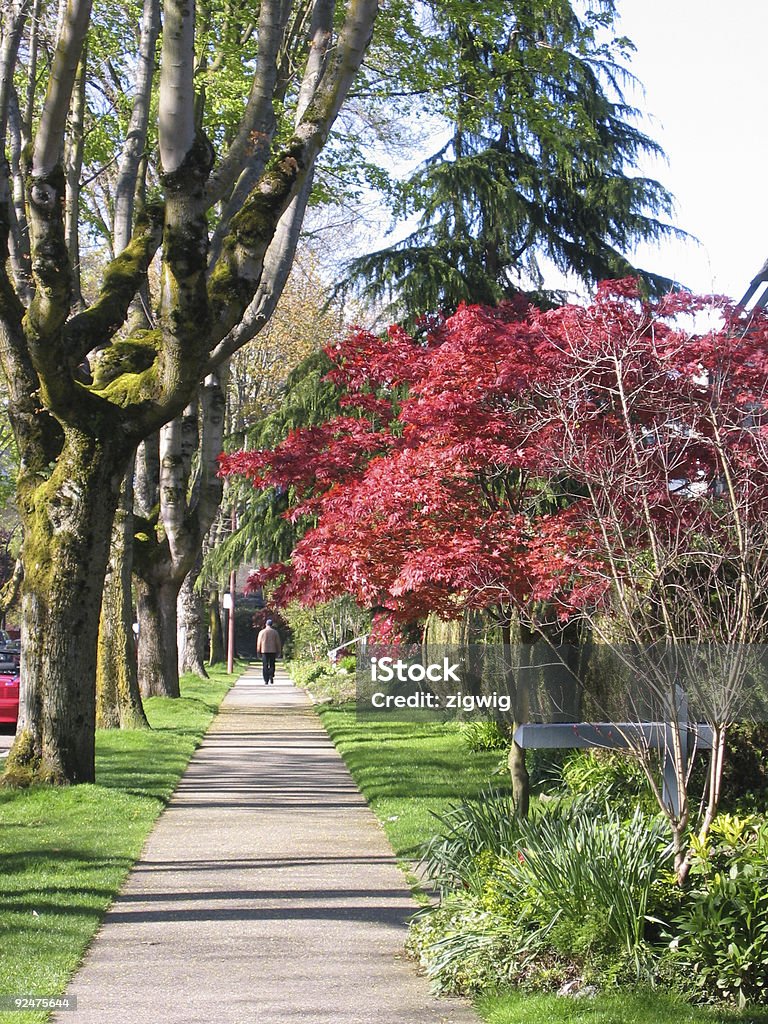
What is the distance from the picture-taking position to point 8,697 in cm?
2130

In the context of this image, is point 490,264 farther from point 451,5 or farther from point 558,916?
point 558,916

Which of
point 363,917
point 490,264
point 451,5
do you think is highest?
point 451,5

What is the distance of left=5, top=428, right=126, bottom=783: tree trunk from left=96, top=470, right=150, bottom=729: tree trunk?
598cm

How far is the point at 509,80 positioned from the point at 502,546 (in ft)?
40.2

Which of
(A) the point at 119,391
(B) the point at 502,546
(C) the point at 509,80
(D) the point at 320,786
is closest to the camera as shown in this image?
(B) the point at 502,546

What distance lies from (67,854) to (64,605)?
303 cm

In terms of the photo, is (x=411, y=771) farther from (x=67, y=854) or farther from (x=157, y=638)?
(x=157, y=638)

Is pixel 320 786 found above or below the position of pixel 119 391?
below

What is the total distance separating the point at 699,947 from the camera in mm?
5762

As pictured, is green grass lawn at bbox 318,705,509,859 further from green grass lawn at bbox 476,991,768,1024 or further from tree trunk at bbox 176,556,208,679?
tree trunk at bbox 176,556,208,679

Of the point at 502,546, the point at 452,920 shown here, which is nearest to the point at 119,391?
the point at 502,546

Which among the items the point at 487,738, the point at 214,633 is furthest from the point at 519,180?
the point at 214,633

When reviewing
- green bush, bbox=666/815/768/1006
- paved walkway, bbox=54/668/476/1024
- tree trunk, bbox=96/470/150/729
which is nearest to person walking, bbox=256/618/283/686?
tree trunk, bbox=96/470/150/729

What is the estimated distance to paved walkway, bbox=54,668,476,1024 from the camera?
564cm
